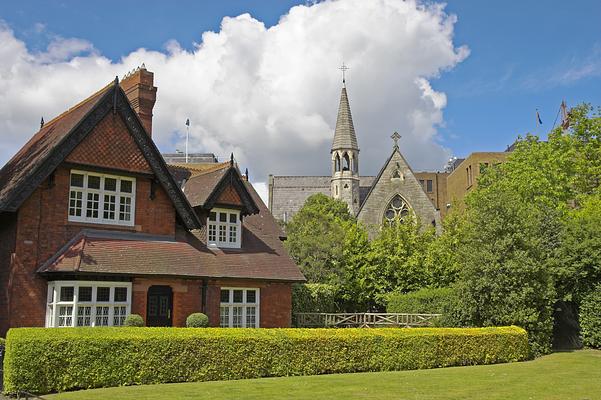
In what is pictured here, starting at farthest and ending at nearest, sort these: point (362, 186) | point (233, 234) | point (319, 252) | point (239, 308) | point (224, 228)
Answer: point (362, 186), point (319, 252), point (233, 234), point (224, 228), point (239, 308)

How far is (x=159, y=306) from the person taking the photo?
894 inches

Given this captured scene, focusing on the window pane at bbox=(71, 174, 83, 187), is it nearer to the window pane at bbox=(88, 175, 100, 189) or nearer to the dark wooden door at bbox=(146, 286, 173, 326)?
the window pane at bbox=(88, 175, 100, 189)

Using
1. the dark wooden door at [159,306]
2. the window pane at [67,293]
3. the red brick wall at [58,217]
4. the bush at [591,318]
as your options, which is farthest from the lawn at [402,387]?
the bush at [591,318]

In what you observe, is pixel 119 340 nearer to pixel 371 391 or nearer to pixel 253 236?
pixel 371 391

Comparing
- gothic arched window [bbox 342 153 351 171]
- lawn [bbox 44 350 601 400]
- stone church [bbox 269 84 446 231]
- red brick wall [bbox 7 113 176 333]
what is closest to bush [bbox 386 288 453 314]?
lawn [bbox 44 350 601 400]

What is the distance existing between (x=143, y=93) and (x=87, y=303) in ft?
38.1

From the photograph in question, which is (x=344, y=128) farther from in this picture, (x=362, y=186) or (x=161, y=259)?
(x=161, y=259)

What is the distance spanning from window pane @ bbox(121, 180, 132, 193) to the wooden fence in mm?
12443

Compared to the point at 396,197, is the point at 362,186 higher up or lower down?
higher up

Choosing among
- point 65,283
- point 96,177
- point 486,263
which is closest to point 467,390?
point 486,263

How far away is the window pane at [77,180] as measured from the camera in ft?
71.5

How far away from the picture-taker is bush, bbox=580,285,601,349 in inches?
1070

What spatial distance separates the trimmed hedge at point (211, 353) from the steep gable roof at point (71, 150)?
6694mm

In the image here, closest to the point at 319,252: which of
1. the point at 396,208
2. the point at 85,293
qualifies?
the point at 85,293
